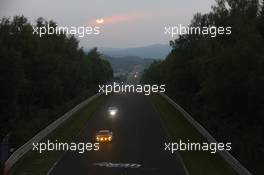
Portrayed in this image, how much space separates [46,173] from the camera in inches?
1128

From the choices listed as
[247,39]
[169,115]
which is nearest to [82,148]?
[247,39]

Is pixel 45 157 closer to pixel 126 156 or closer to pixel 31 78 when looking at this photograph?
pixel 126 156

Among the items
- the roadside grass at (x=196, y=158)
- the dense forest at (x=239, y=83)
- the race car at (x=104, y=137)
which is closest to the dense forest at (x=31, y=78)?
the race car at (x=104, y=137)

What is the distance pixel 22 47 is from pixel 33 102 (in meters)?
9.09

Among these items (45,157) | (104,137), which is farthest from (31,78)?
(45,157)

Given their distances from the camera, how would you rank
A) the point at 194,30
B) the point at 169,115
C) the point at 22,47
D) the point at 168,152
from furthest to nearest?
the point at 194,30, the point at 22,47, the point at 169,115, the point at 168,152

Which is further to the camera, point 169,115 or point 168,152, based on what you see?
point 169,115

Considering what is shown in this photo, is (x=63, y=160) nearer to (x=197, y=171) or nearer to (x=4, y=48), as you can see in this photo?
(x=197, y=171)

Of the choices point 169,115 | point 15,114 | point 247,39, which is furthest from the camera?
point 169,115

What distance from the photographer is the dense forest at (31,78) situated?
5194cm

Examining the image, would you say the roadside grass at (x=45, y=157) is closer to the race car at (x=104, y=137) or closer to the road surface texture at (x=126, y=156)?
the road surface texture at (x=126, y=156)

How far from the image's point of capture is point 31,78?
2854 inches

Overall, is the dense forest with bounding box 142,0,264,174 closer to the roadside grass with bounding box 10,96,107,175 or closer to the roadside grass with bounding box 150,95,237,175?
the roadside grass with bounding box 150,95,237,175

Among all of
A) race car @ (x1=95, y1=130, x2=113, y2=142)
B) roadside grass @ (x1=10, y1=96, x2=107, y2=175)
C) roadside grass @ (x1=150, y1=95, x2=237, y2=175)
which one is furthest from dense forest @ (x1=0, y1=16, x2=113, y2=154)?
roadside grass @ (x1=150, y1=95, x2=237, y2=175)
